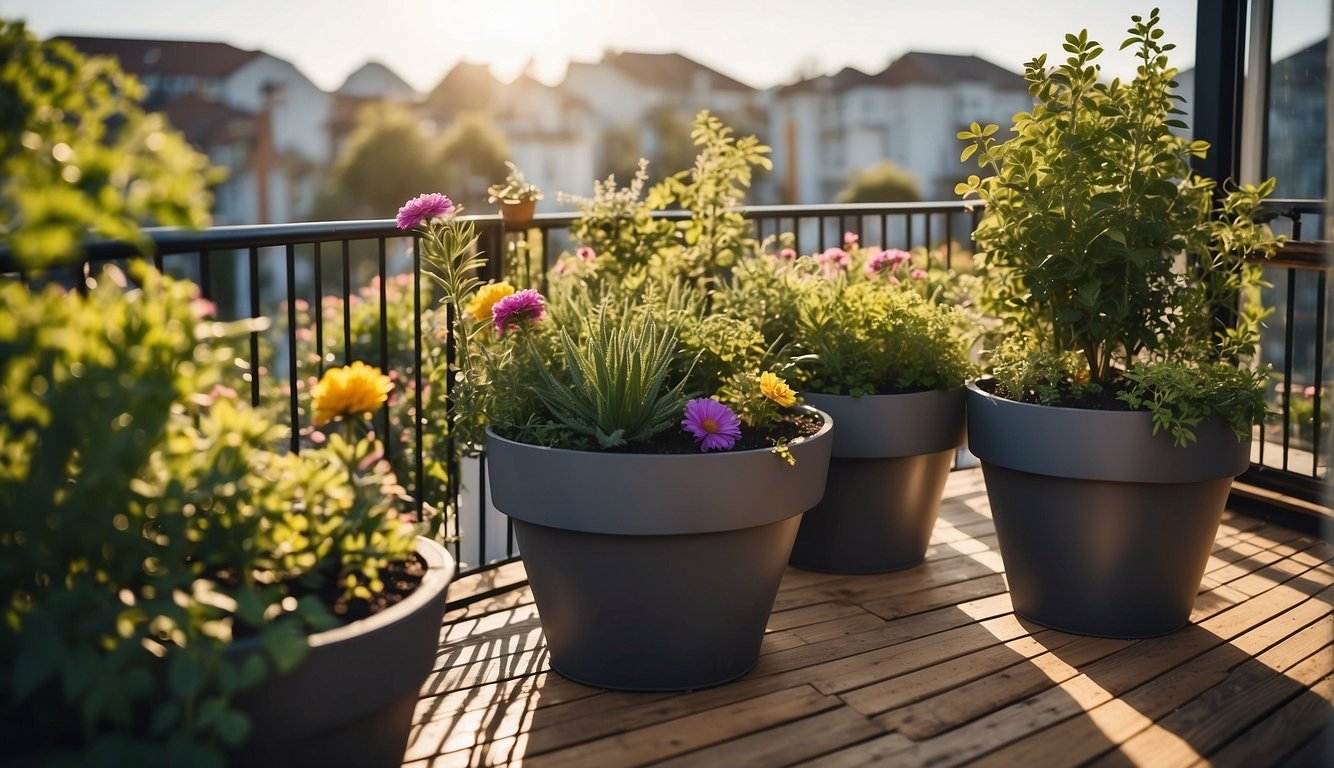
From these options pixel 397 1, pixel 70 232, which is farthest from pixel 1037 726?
pixel 397 1

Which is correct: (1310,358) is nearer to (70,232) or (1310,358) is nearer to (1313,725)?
(1313,725)

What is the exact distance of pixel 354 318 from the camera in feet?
15.9

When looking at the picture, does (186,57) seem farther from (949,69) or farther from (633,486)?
(633,486)

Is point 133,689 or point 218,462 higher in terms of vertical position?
point 218,462

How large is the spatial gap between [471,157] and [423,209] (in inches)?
1684

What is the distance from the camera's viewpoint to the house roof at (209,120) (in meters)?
39.7

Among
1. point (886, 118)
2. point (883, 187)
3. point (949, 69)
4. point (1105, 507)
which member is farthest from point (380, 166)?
point (1105, 507)

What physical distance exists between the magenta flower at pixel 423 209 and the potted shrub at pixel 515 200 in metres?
0.65

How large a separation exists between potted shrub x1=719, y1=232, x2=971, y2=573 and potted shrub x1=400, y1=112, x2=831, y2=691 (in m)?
0.45

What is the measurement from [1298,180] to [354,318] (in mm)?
3703

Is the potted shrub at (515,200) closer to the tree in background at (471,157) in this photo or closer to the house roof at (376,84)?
the tree in background at (471,157)

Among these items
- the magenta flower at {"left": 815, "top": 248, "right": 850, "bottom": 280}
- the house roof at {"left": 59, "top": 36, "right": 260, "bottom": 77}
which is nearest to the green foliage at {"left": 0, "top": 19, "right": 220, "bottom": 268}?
Result: the magenta flower at {"left": 815, "top": 248, "right": 850, "bottom": 280}

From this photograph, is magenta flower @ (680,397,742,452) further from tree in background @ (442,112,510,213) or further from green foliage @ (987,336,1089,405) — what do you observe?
tree in background @ (442,112,510,213)

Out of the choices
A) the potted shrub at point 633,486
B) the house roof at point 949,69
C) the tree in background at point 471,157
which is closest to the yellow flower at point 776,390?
the potted shrub at point 633,486
